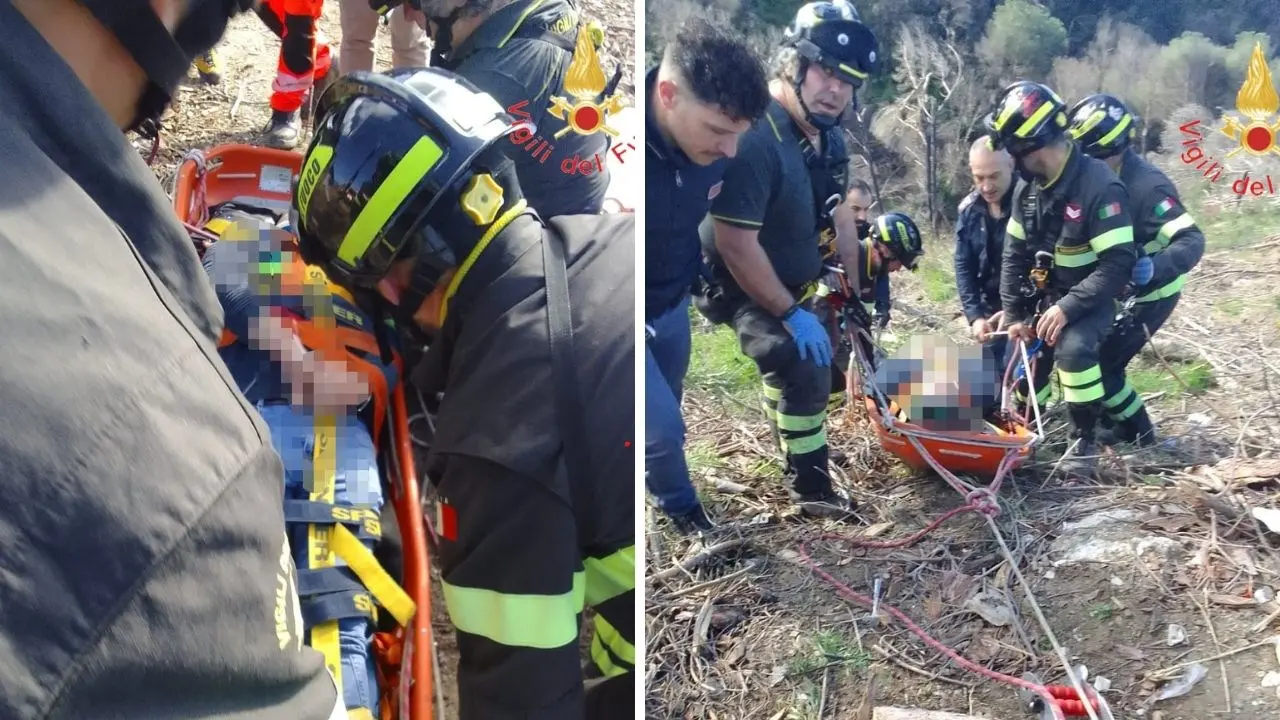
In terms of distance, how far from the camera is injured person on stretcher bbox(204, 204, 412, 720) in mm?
1788

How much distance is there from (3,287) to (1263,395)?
1543 mm

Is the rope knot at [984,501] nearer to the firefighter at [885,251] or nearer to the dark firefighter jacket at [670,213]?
the firefighter at [885,251]

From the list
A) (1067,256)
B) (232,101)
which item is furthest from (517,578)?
(232,101)

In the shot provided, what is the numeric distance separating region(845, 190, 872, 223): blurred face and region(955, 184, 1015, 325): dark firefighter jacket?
13 cm

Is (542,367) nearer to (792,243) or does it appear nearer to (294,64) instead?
(792,243)

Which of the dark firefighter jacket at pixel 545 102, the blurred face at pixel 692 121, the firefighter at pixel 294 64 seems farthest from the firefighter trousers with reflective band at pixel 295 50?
the blurred face at pixel 692 121

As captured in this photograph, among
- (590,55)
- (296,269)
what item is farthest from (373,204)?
(296,269)

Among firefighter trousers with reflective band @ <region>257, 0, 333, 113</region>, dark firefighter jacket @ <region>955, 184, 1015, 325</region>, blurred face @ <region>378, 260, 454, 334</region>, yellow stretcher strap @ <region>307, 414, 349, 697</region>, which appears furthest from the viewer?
firefighter trousers with reflective band @ <region>257, 0, 333, 113</region>

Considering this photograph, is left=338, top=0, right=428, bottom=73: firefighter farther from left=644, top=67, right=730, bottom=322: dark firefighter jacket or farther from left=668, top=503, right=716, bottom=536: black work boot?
left=668, top=503, right=716, bottom=536: black work boot

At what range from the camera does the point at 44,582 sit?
0.57 m

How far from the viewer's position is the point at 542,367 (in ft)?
4.12

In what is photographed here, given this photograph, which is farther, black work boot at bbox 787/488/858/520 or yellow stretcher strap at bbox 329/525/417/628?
yellow stretcher strap at bbox 329/525/417/628

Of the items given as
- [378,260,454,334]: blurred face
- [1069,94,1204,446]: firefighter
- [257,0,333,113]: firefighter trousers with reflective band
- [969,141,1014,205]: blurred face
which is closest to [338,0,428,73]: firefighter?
[257,0,333,113]: firefighter trousers with reflective band

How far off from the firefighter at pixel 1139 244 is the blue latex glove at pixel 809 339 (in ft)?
1.35
